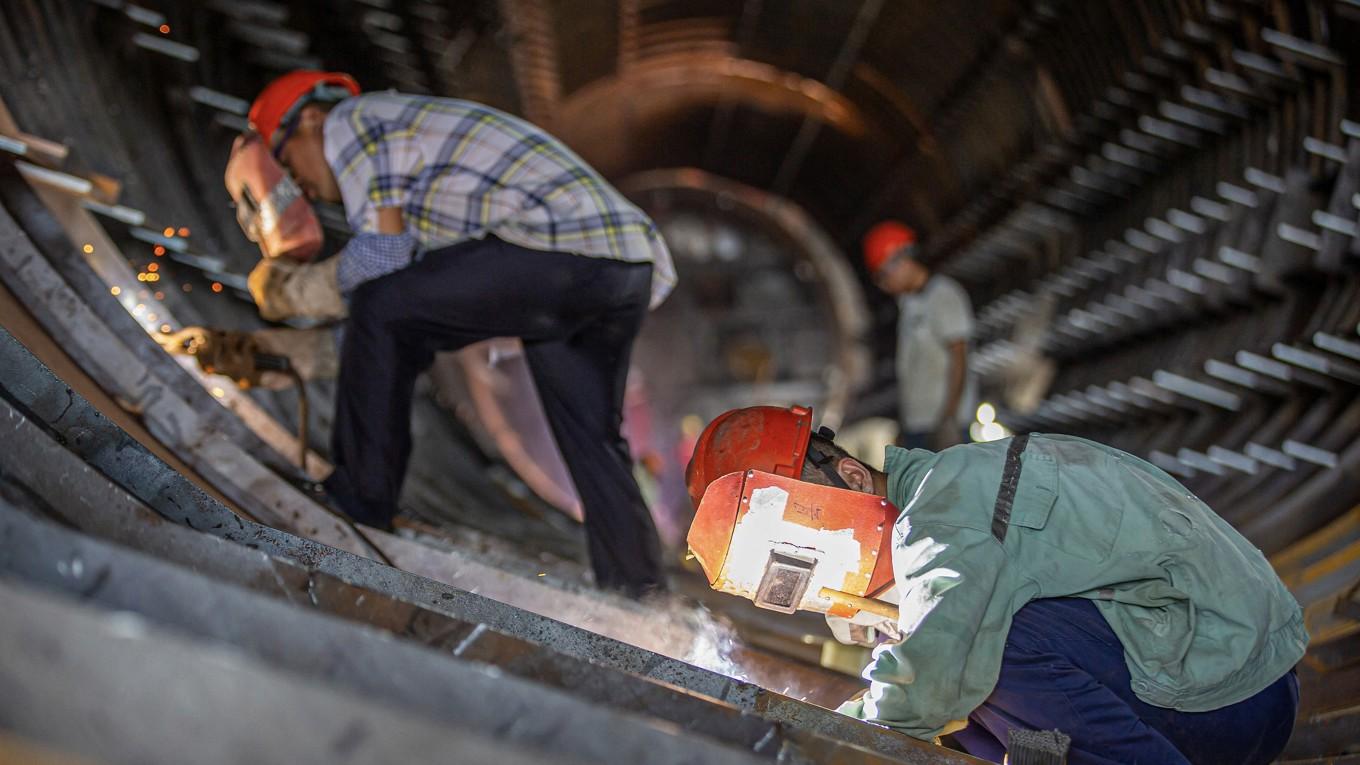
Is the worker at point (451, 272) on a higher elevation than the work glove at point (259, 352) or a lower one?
higher

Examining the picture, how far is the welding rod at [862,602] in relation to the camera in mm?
1986

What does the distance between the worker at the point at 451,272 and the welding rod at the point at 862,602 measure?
971 millimetres

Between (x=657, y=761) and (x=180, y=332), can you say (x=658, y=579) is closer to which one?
(x=180, y=332)

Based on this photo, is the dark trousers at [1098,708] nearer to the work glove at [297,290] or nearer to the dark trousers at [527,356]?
the dark trousers at [527,356]

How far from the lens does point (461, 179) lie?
9.02 feet

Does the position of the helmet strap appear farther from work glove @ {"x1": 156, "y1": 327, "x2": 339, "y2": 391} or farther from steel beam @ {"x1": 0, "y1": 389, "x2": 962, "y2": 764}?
work glove @ {"x1": 156, "y1": 327, "x2": 339, "y2": 391}

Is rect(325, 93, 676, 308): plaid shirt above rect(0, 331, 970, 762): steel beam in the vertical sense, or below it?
above

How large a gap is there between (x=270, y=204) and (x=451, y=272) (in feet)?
1.63

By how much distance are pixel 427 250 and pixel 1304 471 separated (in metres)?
2.71

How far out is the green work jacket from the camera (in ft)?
5.58

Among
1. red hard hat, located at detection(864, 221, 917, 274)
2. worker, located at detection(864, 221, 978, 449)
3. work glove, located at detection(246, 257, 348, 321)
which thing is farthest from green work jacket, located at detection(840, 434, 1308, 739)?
red hard hat, located at detection(864, 221, 917, 274)

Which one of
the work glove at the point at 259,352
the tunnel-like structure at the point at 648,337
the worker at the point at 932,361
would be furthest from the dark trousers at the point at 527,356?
the worker at the point at 932,361

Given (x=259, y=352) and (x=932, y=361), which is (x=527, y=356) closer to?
(x=259, y=352)

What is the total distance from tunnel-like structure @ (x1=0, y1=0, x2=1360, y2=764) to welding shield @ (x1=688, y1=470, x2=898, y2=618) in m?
0.24
